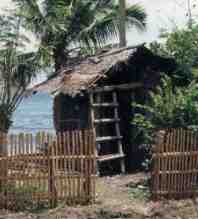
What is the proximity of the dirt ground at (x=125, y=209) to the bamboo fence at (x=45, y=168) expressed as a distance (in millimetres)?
345

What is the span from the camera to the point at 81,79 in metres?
15.4

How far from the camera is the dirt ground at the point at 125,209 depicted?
1077 centimetres

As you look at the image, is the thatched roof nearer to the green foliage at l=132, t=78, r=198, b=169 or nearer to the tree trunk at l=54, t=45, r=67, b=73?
the green foliage at l=132, t=78, r=198, b=169

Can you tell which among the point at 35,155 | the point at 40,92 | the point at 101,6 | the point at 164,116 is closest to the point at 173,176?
the point at 164,116

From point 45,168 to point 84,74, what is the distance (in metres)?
5.01

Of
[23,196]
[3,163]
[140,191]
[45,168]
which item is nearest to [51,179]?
[45,168]

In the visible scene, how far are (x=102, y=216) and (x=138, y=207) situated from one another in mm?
940

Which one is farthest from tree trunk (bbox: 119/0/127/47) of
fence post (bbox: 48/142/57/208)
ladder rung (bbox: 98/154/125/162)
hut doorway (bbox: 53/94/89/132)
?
fence post (bbox: 48/142/57/208)

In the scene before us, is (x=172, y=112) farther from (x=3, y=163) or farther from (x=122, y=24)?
(x=122, y=24)

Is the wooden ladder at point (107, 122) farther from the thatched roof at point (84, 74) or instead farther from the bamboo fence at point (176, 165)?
the bamboo fence at point (176, 165)

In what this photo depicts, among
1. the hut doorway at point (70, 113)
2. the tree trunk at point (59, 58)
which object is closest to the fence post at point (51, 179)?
the hut doorway at point (70, 113)

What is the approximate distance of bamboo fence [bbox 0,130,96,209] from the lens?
36.7ft

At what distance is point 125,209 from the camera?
11070 millimetres

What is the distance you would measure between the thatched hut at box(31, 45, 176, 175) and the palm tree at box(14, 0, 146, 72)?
8.00 ft
